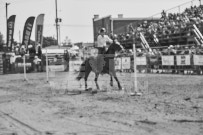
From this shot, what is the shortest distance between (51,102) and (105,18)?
2079 inches

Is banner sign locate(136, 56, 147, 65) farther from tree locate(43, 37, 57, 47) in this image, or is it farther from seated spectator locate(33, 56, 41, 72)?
tree locate(43, 37, 57, 47)

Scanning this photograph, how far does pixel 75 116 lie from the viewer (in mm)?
8039

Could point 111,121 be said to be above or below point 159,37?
below

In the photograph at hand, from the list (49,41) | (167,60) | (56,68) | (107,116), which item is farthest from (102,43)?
(49,41)

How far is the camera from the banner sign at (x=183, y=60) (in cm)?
2097

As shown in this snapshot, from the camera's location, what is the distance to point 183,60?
839 inches

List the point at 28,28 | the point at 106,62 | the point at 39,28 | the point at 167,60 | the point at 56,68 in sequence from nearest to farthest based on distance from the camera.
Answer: the point at 106,62
the point at 167,60
the point at 39,28
the point at 56,68
the point at 28,28

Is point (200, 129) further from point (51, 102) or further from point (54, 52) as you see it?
point (54, 52)

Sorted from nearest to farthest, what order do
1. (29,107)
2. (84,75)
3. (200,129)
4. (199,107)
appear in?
(200,129) < (199,107) < (29,107) < (84,75)

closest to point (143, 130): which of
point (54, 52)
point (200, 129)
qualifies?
point (200, 129)

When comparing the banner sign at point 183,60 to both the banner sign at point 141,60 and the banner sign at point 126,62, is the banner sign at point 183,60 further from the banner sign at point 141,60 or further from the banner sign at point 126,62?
the banner sign at point 126,62

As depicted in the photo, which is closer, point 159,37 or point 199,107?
point 199,107

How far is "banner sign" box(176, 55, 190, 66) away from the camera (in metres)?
21.0

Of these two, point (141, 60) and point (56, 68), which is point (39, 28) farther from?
point (141, 60)
